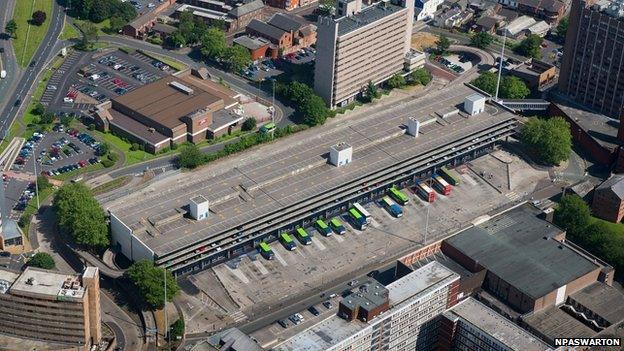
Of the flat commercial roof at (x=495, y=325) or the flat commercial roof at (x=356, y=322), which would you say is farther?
the flat commercial roof at (x=495, y=325)

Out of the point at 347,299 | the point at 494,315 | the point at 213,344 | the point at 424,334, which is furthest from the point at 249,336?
the point at 494,315

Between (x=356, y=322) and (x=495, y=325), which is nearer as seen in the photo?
(x=356, y=322)

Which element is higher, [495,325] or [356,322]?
[356,322]

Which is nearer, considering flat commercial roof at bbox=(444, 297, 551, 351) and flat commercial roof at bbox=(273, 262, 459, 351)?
flat commercial roof at bbox=(273, 262, 459, 351)

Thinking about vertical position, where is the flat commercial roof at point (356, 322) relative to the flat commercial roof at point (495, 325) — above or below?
above

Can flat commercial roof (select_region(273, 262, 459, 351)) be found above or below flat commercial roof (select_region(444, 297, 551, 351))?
above
